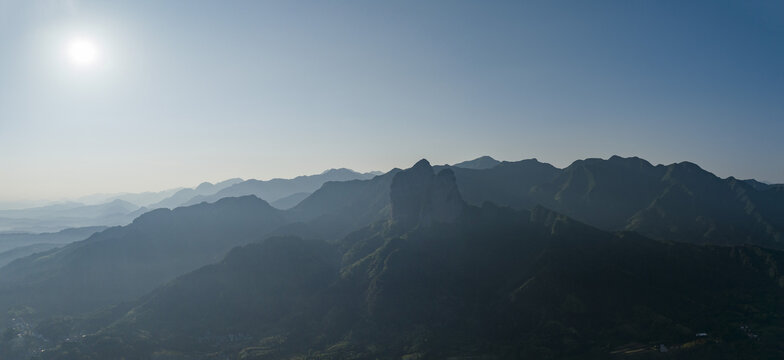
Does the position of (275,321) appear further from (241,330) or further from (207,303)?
(207,303)

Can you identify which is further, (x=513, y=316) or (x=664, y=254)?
(x=664, y=254)

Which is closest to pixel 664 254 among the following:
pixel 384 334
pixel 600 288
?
pixel 600 288

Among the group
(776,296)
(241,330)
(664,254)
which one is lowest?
(241,330)

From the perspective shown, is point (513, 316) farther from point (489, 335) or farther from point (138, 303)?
point (138, 303)

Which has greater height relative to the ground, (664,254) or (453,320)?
(664,254)

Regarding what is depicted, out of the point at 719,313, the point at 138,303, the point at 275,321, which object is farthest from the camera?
the point at 138,303

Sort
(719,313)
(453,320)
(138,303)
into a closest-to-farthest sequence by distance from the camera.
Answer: (719,313), (453,320), (138,303)
